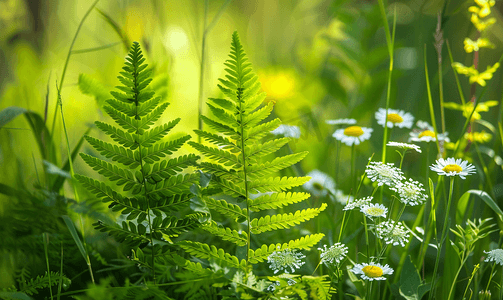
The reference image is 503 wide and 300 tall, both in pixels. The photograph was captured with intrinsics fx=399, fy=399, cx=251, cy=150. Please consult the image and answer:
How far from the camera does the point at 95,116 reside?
3.29 ft

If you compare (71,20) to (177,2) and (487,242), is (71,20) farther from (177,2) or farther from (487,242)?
(487,242)

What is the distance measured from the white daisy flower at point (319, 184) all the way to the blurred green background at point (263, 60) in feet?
0.19

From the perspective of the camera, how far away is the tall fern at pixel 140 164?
35 centimetres

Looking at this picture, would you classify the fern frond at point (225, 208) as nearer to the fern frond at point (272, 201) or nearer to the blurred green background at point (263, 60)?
the fern frond at point (272, 201)

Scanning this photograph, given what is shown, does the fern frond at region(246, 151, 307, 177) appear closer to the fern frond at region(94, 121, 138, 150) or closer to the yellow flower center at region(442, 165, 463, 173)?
the fern frond at region(94, 121, 138, 150)

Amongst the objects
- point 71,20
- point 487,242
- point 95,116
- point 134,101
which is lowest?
point 487,242

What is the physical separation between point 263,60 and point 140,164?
959 millimetres

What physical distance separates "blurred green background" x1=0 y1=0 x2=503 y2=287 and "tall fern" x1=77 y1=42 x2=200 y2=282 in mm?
358

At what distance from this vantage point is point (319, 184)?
30.7 inches

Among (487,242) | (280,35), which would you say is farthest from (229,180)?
(280,35)

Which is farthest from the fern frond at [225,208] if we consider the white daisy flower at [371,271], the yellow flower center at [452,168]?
the yellow flower center at [452,168]

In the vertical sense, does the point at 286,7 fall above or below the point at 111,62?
above

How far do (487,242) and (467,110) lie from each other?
0.24 meters

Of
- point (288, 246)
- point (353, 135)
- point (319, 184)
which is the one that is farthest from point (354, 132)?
point (288, 246)
